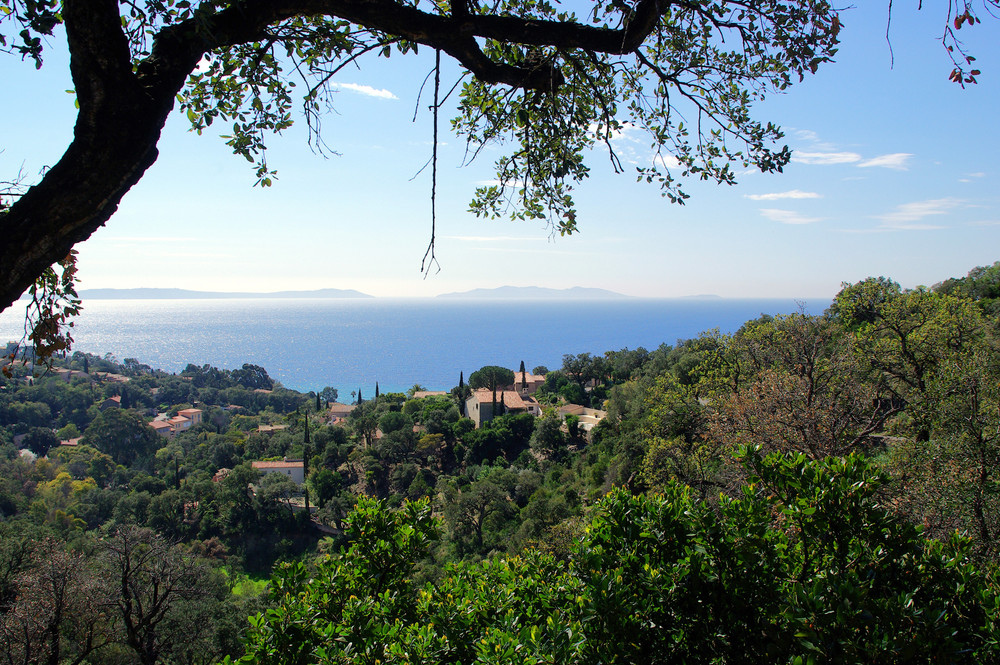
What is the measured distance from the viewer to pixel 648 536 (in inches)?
99.8

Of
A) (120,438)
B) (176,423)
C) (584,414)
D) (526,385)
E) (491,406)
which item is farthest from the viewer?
(176,423)

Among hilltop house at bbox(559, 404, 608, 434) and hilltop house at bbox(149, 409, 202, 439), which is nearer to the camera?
hilltop house at bbox(559, 404, 608, 434)

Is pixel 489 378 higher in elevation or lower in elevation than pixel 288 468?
higher

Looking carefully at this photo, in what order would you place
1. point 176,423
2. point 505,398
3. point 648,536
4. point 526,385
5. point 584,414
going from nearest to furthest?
point 648,536 < point 584,414 < point 505,398 < point 526,385 < point 176,423

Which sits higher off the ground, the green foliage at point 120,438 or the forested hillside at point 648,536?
the forested hillside at point 648,536

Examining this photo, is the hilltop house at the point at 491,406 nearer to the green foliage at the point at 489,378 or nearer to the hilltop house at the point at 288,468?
the green foliage at the point at 489,378

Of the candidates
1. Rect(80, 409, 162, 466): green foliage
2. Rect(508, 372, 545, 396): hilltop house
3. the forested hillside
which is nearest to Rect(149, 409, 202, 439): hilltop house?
Rect(80, 409, 162, 466): green foliage

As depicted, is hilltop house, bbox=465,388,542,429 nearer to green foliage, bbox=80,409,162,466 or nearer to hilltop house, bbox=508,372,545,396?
hilltop house, bbox=508,372,545,396

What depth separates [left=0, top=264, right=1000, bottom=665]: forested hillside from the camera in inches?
90.7

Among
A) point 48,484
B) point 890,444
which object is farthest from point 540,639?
point 48,484

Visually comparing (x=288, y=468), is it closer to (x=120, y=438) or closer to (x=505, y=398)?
(x=505, y=398)

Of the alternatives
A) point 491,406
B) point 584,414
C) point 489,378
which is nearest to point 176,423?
point 489,378

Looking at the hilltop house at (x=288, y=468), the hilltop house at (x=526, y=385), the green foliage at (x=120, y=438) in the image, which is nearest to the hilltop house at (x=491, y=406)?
the hilltop house at (x=526, y=385)

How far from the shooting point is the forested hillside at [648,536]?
230cm
